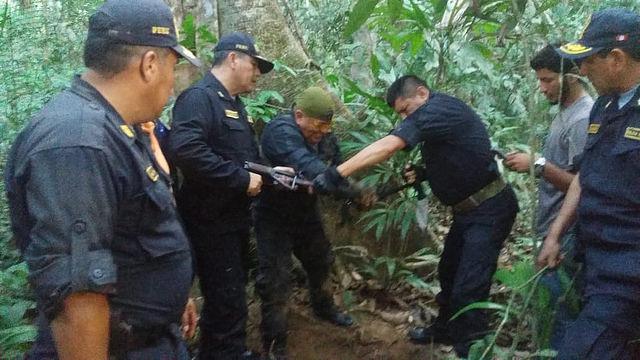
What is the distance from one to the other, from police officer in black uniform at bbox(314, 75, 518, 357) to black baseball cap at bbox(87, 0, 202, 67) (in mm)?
2259

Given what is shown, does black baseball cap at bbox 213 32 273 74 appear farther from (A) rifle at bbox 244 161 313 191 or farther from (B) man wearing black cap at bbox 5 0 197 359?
(B) man wearing black cap at bbox 5 0 197 359

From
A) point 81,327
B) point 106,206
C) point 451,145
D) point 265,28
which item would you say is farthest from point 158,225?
point 265,28

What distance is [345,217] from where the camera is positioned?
5.20 metres

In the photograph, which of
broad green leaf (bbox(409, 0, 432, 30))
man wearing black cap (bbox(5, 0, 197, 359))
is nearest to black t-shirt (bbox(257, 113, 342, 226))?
broad green leaf (bbox(409, 0, 432, 30))

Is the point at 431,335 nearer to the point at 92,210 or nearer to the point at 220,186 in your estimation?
the point at 220,186

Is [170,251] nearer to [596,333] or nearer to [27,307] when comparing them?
[596,333]

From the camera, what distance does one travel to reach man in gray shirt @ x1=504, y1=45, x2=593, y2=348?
354cm

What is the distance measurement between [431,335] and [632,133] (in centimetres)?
243

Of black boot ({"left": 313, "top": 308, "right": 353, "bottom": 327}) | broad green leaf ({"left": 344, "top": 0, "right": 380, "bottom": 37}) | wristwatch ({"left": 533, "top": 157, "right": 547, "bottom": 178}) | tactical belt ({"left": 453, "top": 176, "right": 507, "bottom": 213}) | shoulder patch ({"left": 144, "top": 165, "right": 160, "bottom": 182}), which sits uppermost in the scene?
broad green leaf ({"left": 344, "top": 0, "right": 380, "bottom": 37})

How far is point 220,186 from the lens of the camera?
3.88m

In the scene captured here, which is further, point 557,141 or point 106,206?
point 557,141

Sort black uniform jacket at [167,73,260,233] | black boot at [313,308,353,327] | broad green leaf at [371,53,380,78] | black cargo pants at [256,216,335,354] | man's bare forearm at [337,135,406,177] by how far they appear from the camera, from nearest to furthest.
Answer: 1. black uniform jacket at [167,73,260,233]
2. man's bare forearm at [337,135,406,177]
3. black cargo pants at [256,216,335,354]
4. black boot at [313,308,353,327]
5. broad green leaf at [371,53,380,78]

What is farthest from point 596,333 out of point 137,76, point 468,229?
point 137,76

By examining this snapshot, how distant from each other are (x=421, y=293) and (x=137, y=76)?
392cm
